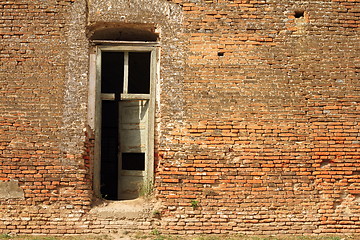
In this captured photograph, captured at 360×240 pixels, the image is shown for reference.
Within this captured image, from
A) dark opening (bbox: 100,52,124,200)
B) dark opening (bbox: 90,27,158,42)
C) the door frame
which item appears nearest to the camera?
the door frame

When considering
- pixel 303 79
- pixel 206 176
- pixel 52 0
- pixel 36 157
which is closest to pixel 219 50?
pixel 303 79

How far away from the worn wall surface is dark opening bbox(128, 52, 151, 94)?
3.57 ft

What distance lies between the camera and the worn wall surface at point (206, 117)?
535 cm

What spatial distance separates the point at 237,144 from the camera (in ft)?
18.0

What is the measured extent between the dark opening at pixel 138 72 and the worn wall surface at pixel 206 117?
109 centimetres

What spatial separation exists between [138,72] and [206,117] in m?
1.95

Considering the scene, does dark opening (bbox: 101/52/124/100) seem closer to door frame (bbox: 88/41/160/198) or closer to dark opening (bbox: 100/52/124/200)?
dark opening (bbox: 100/52/124/200)

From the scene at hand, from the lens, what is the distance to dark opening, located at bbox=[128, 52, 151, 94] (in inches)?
263

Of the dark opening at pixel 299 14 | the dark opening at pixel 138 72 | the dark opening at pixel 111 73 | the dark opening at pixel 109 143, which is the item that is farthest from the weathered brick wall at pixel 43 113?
the dark opening at pixel 299 14

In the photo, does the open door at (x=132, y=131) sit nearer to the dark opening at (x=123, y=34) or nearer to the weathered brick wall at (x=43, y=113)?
the dark opening at (x=123, y=34)

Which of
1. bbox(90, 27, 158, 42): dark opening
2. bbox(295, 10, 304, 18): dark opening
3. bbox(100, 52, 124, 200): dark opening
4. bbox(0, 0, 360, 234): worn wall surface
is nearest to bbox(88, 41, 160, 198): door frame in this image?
bbox(0, 0, 360, 234): worn wall surface

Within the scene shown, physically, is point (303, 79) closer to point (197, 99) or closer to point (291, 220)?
point (197, 99)

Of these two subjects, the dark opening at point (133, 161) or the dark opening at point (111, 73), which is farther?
the dark opening at point (111, 73)

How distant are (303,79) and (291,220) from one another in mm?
2287
